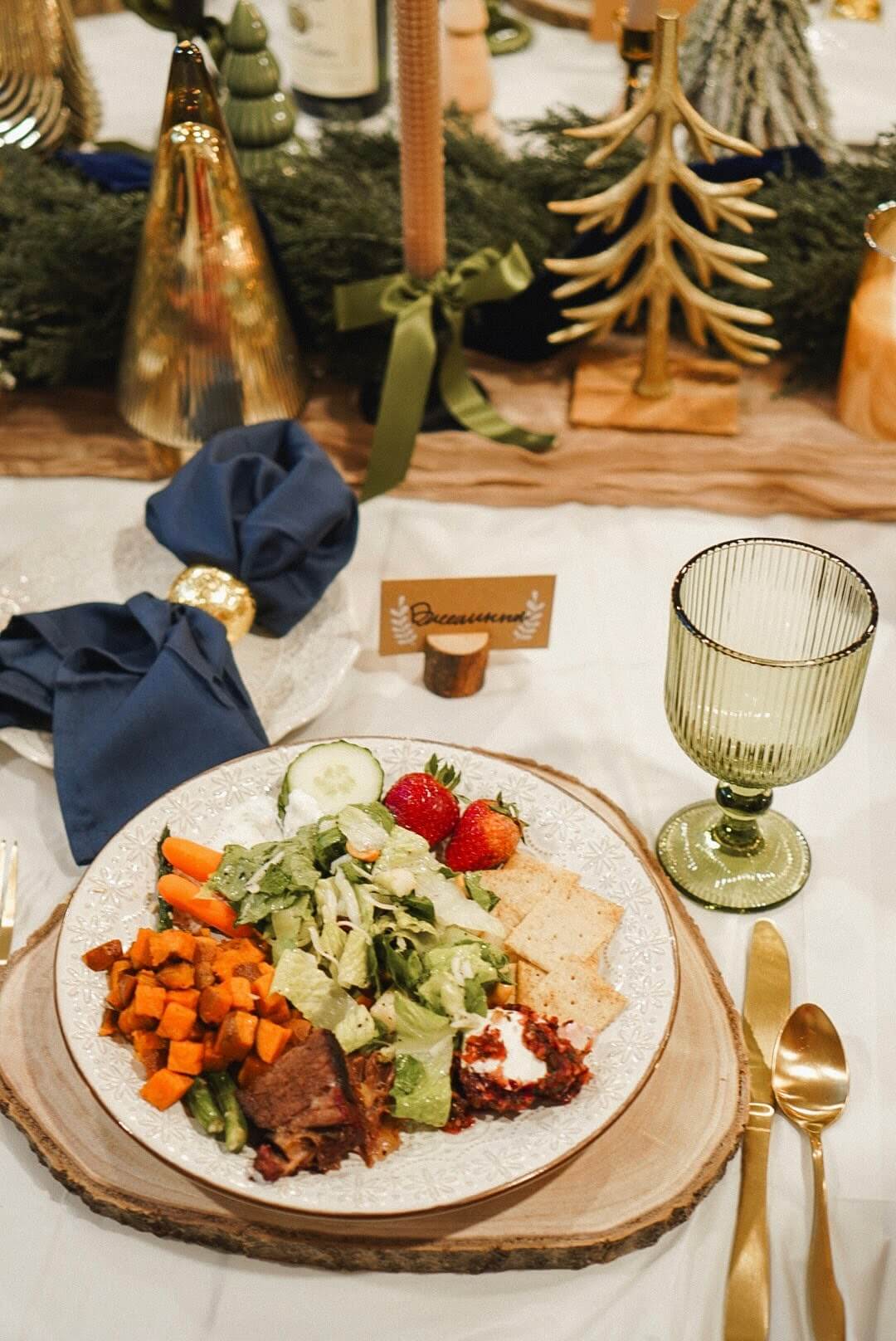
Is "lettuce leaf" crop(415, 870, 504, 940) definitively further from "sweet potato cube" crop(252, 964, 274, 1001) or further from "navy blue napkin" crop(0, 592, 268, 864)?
"navy blue napkin" crop(0, 592, 268, 864)

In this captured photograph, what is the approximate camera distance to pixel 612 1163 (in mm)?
919

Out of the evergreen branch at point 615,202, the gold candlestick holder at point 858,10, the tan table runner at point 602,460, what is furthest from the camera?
the gold candlestick holder at point 858,10

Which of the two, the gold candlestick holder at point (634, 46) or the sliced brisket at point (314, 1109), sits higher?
the gold candlestick holder at point (634, 46)

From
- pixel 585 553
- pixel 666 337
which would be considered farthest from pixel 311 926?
pixel 666 337

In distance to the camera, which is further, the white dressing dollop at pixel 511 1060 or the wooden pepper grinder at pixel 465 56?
the wooden pepper grinder at pixel 465 56

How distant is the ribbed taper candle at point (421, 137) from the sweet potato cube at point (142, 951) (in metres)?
0.89

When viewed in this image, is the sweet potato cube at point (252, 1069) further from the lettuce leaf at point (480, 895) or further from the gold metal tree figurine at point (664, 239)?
the gold metal tree figurine at point (664, 239)

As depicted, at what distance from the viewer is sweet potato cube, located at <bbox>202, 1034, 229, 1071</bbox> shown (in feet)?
2.86

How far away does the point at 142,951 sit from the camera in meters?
0.92

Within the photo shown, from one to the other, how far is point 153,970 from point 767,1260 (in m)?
0.46

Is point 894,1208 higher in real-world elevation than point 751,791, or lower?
lower

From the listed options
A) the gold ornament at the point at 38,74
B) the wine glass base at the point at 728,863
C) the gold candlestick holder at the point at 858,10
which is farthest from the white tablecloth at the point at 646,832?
the gold candlestick holder at the point at 858,10

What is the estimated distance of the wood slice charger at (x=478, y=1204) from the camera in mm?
878

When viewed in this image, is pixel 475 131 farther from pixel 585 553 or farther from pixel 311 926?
pixel 311 926
